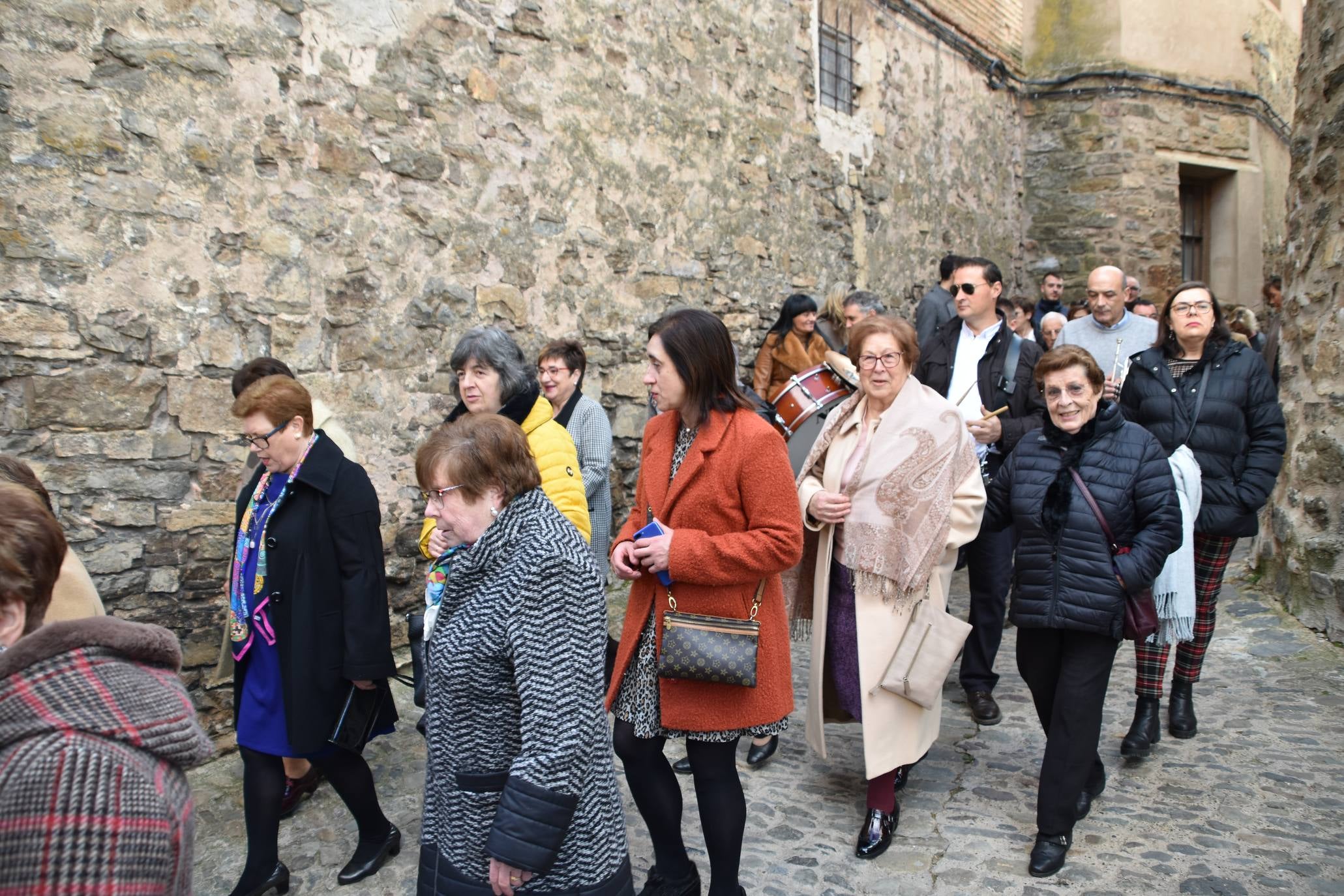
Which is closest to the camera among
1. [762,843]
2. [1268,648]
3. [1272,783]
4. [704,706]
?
[704,706]

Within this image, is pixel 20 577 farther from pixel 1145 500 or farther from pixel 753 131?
pixel 753 131

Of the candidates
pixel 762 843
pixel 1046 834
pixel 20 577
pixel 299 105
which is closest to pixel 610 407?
pixel 299 105

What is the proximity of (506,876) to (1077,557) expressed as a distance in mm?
2071

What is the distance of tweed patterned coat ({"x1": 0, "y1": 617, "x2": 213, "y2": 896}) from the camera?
122 centimetres

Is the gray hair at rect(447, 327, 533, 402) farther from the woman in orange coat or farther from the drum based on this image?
the drum

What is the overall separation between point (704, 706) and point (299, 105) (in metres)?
3.55

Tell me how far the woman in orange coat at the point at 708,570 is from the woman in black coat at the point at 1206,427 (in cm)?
198

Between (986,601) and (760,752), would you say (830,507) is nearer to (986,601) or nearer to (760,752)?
(760,752)

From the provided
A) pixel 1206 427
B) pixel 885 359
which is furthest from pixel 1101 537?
pixel 1206 427

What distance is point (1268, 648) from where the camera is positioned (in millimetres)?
5258

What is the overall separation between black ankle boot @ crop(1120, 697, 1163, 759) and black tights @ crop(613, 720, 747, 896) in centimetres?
194

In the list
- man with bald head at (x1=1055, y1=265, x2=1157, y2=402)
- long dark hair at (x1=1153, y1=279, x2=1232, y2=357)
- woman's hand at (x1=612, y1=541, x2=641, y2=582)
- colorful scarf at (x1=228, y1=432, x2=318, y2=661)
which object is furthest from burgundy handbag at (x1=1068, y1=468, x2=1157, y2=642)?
colorful scarf at (x1=228, y1=432, x2=318, y2=661)

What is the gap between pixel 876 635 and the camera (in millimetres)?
3369

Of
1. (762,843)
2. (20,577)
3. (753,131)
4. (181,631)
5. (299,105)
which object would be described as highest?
(753,131)
